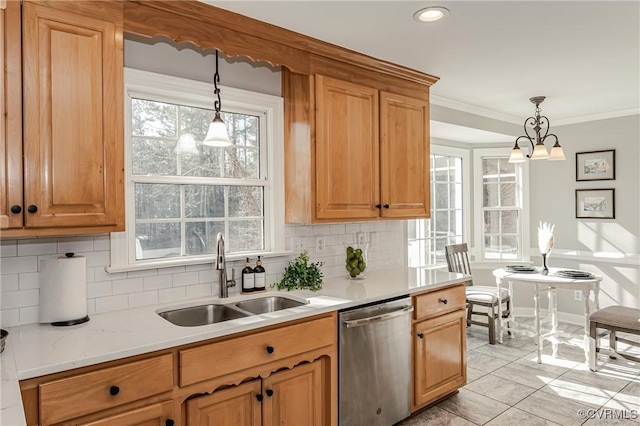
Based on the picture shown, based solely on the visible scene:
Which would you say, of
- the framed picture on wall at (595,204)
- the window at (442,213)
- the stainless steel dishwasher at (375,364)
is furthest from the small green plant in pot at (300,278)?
the framed picture on wall at (595,204)

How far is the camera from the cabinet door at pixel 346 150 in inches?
106

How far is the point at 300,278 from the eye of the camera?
2.71 m

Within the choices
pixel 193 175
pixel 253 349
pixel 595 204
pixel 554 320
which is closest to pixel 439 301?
pixel 253 349

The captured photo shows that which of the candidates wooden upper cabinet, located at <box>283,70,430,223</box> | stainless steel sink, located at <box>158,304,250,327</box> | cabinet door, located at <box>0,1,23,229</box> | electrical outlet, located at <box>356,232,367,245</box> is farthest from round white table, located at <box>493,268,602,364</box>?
cabinet door, located at <box>0,1,23,229</box>

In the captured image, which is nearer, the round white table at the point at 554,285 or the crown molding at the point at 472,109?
the round white table at the point at 554,285

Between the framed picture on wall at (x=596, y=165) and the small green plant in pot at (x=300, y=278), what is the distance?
12.8ft

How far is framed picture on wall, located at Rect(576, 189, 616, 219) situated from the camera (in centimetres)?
464

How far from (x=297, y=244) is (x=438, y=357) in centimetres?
130

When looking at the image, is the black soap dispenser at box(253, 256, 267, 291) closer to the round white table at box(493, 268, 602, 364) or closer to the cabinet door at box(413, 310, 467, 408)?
the cabinet door at box(413, 310, 467, 408)

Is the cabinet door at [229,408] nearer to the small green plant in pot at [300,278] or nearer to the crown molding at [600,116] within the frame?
the small green plant in pot at [300,278]

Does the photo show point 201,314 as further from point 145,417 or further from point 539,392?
point 539,392

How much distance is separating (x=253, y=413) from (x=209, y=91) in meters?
1.86

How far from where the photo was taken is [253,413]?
6.37 feet

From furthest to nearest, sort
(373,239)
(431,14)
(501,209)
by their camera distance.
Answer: (501,209) → (373,239) → (431,14)
